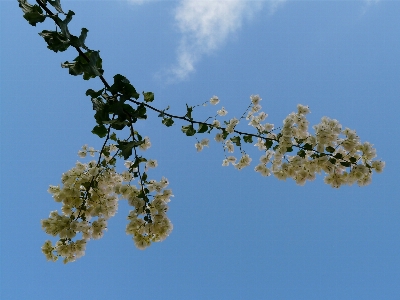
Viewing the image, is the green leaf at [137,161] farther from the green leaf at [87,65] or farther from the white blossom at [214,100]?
the white blossom at [214,100]

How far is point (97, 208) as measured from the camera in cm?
349

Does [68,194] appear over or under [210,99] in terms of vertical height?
under

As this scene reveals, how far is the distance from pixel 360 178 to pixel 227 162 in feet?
6.30

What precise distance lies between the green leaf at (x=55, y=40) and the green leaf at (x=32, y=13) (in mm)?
93

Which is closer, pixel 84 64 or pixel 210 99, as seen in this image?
pixel 84 64

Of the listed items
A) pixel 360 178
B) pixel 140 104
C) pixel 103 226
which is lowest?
pixel 103 226

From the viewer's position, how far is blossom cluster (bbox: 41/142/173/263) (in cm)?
323

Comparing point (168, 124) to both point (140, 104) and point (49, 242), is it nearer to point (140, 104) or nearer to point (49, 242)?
point (140, 104)

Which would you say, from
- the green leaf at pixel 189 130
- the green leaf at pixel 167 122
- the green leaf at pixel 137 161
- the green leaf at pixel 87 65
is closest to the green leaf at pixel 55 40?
the green leaf at pixel 87 65

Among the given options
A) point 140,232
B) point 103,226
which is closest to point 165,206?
point 140,232

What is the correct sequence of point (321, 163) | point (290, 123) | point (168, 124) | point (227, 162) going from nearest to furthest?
point (321, 163) < point (290, 123) < point (168, 124) < point (227, 162)

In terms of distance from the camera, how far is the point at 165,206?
3391mm

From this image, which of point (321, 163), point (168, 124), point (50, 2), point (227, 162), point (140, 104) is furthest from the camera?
point (227, 162)

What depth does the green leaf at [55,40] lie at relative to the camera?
267 centimetres
